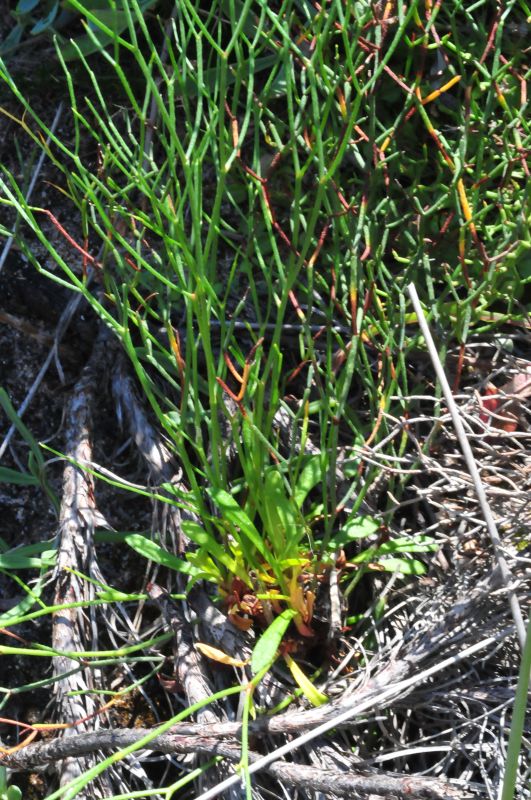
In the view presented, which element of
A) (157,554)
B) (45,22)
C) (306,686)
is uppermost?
(45,22)

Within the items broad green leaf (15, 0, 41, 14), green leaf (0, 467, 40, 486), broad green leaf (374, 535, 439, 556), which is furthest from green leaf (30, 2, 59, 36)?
broad green leaf (374, 535, 439, 556)

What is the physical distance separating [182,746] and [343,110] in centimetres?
69

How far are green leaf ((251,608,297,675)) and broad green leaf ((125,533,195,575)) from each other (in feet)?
0.42

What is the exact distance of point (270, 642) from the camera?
2.84 feet

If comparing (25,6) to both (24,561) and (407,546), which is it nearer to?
(24,561)

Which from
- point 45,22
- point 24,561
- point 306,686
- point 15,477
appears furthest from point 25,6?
point 306,686

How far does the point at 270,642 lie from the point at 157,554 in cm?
19

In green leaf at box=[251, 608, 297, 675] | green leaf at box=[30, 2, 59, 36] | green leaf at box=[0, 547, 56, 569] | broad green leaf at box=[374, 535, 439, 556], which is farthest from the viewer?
green leaf at box=[30, 2, 59, 36]

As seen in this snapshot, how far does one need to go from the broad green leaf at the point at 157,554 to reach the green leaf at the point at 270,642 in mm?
128

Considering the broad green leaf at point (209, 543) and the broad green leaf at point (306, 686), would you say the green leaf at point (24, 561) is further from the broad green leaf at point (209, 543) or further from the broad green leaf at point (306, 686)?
the broad green leaf at point (306, 686)

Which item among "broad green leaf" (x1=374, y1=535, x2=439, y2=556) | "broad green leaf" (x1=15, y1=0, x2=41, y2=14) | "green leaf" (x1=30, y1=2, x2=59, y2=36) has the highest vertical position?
"broad green leaf" (x1=15, y1=0, x2=41, y2=14)

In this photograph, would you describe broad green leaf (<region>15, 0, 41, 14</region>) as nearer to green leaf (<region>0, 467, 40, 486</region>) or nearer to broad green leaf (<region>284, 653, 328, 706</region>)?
green leaf (<region>0, 467, 40, 486</region>)

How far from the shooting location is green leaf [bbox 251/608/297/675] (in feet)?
2.76

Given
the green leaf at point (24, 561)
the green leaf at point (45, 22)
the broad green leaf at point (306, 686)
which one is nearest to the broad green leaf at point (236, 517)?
the broad green leaf at point (306, 686)
